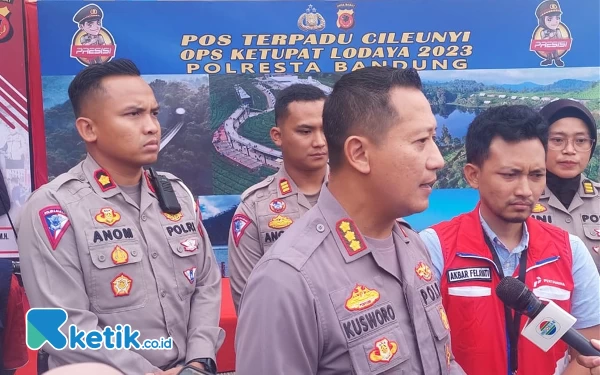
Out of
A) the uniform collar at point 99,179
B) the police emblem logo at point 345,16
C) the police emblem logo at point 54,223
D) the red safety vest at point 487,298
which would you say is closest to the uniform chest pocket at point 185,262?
the uniform collar at point 99,179

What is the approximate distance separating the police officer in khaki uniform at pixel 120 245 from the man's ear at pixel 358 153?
114 centimetres

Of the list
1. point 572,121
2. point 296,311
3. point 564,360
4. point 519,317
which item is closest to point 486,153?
point 519,317

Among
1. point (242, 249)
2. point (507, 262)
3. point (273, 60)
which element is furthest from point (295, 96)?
point (507, 262)

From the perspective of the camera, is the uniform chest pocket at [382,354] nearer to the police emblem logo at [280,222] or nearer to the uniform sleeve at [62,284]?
the uniform sleeve at [62,284]

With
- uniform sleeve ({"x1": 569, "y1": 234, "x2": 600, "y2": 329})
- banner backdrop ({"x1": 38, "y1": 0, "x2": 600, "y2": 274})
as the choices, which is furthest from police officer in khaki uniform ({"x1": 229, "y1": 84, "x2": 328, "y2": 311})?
uniform sleeve ({"x1": 569, "y1": 234, "x2": 600, "y2": 329})

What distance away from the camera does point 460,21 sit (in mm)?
3893

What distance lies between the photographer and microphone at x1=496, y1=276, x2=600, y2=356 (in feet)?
5.27

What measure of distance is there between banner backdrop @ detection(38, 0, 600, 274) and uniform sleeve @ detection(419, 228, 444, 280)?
1.90 meters

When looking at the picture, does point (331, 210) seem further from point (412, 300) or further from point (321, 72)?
point (321, 72)

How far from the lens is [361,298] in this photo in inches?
54.3

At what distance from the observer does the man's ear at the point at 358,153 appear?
1.46 meters

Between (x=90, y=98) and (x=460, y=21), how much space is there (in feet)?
8.48

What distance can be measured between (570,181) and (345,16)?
175cm

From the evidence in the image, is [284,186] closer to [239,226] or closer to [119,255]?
[239,226]
